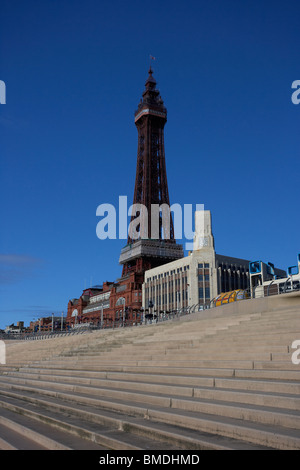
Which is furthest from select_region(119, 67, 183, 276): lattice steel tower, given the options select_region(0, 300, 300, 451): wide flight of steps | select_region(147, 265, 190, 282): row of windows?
select_region(0, 300, 300, 451): wide flight of steps

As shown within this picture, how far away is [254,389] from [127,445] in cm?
278

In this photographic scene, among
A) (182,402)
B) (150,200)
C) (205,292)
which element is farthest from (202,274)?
(182,402)

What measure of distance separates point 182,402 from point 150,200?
109 m

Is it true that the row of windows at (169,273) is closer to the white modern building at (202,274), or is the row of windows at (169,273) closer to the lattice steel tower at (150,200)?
the white modern building at (202,274)

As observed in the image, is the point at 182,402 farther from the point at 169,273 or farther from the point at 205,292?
the point at 169,273

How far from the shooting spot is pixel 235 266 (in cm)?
7981

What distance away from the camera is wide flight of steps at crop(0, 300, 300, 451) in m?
5.39

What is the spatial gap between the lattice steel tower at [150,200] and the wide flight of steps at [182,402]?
88.7 meters

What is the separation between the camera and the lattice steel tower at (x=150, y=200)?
4163 inches

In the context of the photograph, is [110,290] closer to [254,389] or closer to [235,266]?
[235,266]

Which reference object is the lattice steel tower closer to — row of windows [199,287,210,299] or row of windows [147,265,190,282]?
row of windows [147,265,190,282]

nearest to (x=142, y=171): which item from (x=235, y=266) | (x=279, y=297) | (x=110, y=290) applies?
(x=110, y=290)

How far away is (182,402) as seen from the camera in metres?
6.96

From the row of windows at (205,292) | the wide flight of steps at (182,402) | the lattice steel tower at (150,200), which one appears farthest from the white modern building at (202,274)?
the wide flight of steps at (182,402)
